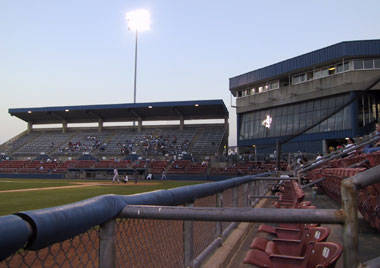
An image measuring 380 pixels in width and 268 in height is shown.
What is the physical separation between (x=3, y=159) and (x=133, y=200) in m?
55.1

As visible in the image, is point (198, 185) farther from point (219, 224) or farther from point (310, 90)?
point (310, 90)

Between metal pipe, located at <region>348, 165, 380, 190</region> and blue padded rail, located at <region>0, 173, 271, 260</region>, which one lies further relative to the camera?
metal pipe, located at <region>348, 165, 380, 190</region>

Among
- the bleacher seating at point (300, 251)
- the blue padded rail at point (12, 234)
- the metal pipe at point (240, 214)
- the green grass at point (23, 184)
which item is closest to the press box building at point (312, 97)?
the green grass at point (23, 184)

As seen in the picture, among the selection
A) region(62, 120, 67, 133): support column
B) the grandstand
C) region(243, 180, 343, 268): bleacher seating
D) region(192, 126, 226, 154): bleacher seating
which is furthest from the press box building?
region(243, 180, 343, 268): bleacher seating

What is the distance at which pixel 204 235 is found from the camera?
5.40 meters

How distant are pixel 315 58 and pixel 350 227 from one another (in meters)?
41.9

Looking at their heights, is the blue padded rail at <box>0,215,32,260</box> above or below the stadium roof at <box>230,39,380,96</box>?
below

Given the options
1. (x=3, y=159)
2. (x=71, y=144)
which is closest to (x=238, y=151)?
(x=71, y=144)

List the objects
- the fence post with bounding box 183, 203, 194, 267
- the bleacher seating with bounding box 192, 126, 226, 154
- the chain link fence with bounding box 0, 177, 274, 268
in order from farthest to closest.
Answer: the bleacher seating with bounding box 192, 126, 226, 154
the fence post with bounding box 183, 203, 194, 267
the chain link fence with bounding box 0, 177, 274, 268

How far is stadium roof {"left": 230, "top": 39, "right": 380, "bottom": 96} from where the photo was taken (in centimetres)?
3653

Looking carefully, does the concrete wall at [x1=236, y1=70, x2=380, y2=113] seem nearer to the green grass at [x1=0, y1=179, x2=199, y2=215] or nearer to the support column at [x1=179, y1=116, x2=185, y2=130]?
the support column at [x1=179, y1=116, x2=185, y2=130]

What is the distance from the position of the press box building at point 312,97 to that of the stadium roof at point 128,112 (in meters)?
5.00

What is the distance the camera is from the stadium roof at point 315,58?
36531 mm

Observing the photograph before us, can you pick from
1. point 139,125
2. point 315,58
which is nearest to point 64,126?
point 139,125
